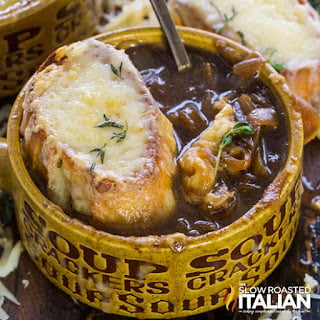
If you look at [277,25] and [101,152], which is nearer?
[101,152]

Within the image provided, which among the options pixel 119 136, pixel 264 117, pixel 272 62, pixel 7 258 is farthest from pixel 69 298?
pixel 272 62

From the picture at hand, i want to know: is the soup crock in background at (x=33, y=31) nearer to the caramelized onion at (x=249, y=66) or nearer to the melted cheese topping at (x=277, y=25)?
the melted cheese topping at (x=277, y=25)

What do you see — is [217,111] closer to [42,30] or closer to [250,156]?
A: [250,156]

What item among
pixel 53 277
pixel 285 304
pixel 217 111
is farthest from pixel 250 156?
pixel 53 277

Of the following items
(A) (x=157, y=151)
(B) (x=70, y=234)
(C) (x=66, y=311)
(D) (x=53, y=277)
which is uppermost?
(A) (x=157, y=151)

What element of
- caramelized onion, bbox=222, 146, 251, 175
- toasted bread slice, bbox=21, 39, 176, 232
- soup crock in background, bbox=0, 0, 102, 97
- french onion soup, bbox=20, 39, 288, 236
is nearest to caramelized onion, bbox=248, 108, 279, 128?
french onion soup, bbox=20, 39, 288, 236

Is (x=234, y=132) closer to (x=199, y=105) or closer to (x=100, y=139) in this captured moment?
(x=199, y=105)

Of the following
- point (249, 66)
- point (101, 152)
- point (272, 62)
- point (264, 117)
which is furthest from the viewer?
point (272, 62)

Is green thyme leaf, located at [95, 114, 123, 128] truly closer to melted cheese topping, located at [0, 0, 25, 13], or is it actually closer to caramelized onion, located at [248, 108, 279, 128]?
caramelized onion, located at [248, 108, 279, 128]
